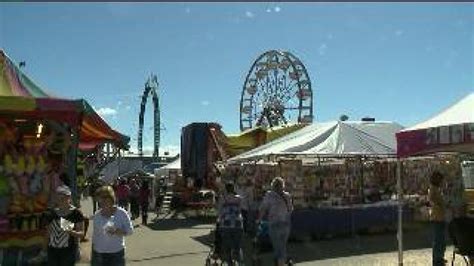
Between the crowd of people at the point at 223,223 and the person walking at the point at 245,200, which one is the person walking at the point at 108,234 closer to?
the crowd of people at the point at 223,223

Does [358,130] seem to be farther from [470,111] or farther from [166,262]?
[470,111]

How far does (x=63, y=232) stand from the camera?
8.09 m

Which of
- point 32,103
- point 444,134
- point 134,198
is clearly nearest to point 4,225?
point 32,103

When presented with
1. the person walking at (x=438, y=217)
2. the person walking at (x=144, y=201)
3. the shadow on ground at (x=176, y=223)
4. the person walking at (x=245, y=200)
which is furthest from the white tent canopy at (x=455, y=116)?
the person walking at (x=144, y=201)

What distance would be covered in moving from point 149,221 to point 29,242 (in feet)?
54.4

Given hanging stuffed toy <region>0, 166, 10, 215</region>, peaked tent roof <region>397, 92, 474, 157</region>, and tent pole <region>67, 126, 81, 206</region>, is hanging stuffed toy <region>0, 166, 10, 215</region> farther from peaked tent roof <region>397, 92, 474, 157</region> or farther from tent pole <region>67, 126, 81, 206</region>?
peaked tent roof <region>397, 92, 474, 157</region>

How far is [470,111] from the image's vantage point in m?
10.4

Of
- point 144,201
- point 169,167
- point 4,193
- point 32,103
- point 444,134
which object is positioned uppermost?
point 32,103

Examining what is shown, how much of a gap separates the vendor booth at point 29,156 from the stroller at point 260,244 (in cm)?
356

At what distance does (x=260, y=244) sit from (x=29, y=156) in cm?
553

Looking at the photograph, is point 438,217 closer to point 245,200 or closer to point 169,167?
point 245,200

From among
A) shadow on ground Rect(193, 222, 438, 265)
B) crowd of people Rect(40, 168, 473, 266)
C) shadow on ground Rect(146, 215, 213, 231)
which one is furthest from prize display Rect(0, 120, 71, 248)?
shadow on ground Rect(146, 215, 213, 231)

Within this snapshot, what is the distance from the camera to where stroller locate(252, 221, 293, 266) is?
1298cm

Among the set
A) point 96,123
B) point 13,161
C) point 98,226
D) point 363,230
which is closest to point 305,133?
point 363,230
